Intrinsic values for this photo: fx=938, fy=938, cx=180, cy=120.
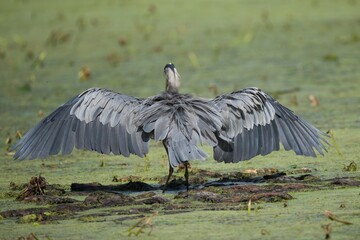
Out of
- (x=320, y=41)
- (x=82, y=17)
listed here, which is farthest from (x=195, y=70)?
(x=82, y=17)

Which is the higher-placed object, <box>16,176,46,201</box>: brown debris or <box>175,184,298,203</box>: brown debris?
<box>16,176,46,201</box>: brown debris

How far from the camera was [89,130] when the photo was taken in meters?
5.77

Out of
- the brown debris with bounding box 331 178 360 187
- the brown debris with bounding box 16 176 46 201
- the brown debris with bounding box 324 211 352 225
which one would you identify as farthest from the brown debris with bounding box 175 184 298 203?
the brown debris with bounding box 16 176 46 201

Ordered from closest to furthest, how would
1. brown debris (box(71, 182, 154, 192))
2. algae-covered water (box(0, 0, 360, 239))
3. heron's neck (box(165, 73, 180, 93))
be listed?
algae-covered water (box(0, 0, 360, 239))
brown debris (box(71, 182, 154, 192))
heron's neck (box(165, 73, 180, 93))

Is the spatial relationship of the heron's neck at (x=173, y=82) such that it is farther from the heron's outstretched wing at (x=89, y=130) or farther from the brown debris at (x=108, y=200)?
the brown debris at (x=108, y=200)

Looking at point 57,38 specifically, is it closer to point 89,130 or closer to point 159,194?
point 89,130

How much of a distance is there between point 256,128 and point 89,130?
3.38ft

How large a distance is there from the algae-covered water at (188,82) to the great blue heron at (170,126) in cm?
28

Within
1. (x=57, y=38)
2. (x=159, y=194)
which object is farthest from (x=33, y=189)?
(x=57, y=38)

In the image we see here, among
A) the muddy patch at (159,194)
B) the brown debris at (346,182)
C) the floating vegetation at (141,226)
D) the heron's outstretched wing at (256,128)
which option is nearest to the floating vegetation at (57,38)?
the muddy patch at (159,194)

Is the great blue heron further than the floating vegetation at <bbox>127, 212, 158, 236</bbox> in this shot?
Yes

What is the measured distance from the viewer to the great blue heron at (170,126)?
18.2ft

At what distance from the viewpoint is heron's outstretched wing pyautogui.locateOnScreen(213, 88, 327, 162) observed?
18.7 ft

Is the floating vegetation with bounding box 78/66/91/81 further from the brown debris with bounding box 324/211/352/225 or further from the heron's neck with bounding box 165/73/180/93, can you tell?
the brown debris with bounding box 324/211/352/225
